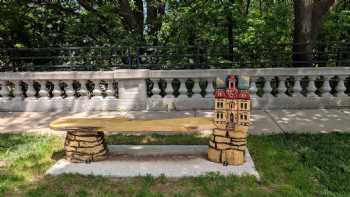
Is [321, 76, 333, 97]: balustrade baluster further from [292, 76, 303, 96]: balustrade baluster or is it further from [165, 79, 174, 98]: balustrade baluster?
[165, 79, 174, 98]: balustrade baluster

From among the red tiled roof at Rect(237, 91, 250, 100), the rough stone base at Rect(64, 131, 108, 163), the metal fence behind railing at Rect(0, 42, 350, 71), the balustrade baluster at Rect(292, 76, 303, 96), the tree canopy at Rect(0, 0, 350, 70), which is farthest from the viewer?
the tree canopy at Rect(0, 0, 350, 70)

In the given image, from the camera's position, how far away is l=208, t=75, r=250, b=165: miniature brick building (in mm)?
5004

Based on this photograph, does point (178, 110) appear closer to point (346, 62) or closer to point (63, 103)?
point (63, 103)

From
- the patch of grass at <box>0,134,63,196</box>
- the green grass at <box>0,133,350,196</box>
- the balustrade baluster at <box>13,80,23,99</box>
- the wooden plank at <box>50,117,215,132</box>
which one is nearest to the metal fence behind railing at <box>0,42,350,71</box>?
the balustrade baluster at <box>13,80,23,99</box>

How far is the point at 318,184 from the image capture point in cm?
461

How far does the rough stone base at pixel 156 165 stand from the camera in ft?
16.1

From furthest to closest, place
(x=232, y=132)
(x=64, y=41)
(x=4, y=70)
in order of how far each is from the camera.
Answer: (x=64, y=41)
(x=4, y=70)
(x=232, y=132)

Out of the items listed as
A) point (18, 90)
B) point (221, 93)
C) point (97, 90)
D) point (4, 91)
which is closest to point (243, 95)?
point (221, 93)

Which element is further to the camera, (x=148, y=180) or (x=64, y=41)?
(x=64, y=41)

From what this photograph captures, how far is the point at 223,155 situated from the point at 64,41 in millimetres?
7188

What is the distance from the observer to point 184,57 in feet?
29.6

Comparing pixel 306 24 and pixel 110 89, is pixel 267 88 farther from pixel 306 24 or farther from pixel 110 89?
pixel 110 89

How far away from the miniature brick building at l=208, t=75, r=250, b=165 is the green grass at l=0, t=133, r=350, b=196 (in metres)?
0.39

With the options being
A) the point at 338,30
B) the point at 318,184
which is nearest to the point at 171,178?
the point at 318,184
